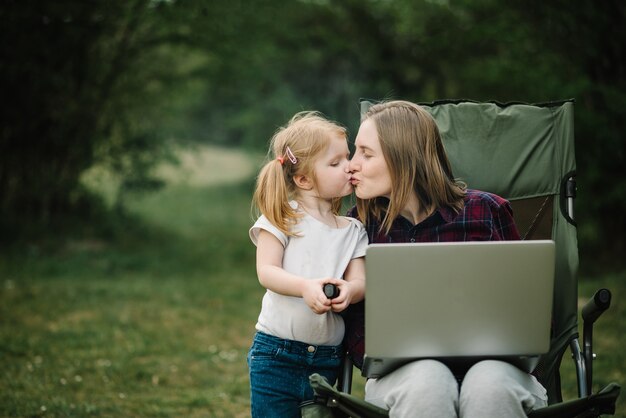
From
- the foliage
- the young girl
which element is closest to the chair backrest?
the young girl

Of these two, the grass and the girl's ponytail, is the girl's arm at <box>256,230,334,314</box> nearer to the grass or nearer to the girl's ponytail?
the girl's ponytail

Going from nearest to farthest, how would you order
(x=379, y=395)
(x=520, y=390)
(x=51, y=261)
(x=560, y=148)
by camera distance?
1. (x=520, y=390)
2. (x=379, y=395)
3. (x=560, y=148)
4. (x=51, y=261)

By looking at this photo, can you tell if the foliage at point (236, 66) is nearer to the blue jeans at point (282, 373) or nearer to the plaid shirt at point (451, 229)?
the plaid shirt at point (451, 229)

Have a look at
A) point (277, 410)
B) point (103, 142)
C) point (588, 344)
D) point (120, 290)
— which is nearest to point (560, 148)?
point (588, 344)

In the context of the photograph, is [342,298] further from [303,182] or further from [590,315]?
[590,315]

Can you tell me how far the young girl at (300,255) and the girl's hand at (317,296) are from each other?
11cm

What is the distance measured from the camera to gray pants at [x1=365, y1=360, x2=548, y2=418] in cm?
204

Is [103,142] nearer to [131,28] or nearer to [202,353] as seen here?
[131,28]

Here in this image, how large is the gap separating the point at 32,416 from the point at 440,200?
2209 mm

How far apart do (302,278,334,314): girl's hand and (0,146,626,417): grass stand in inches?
68.5

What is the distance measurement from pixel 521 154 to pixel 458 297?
1.17 meters

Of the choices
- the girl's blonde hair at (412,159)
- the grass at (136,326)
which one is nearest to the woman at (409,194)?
the girl's blonde hair at (412,159)

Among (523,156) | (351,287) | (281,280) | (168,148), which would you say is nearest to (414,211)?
(351,287)

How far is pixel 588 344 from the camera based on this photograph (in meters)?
2.52
